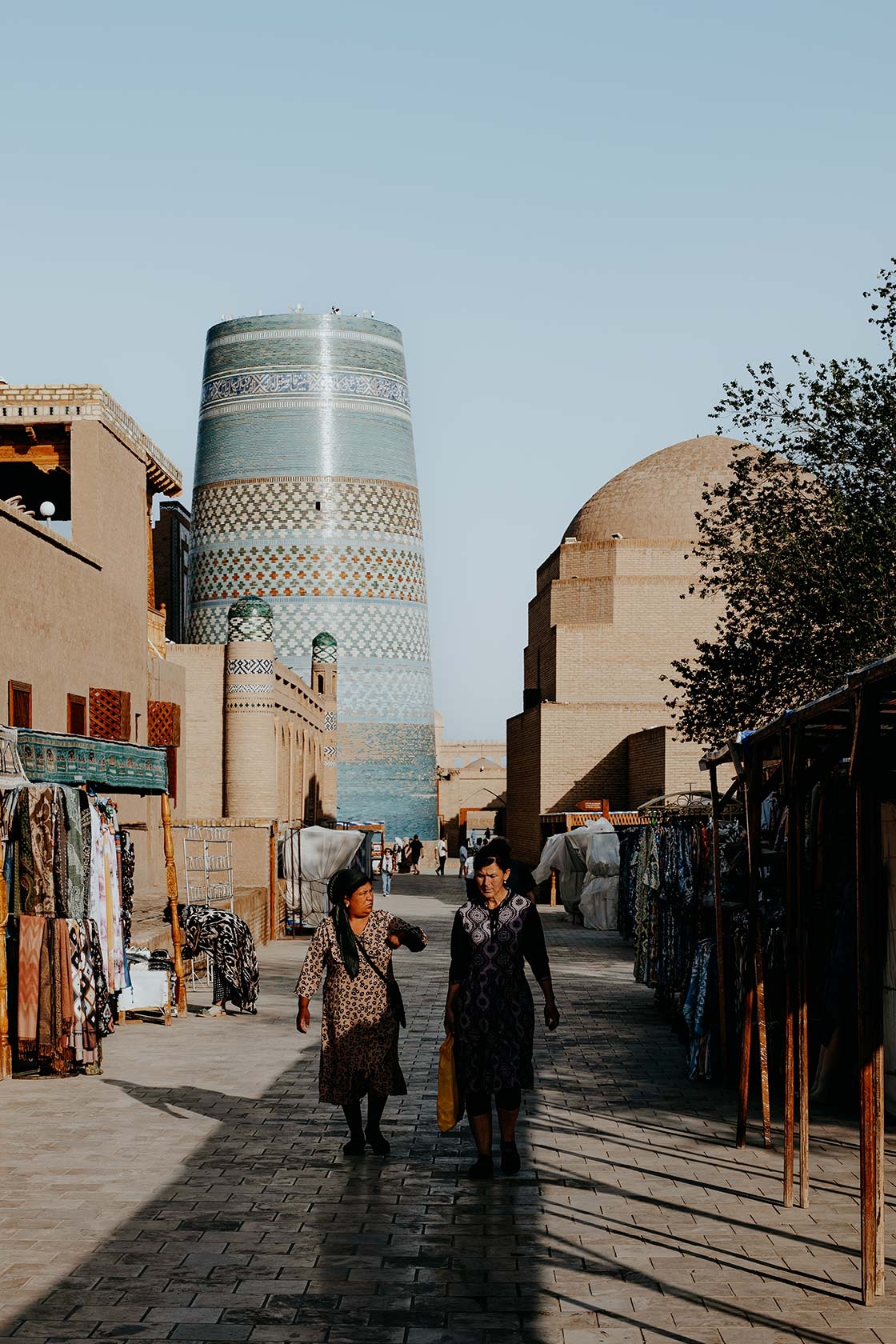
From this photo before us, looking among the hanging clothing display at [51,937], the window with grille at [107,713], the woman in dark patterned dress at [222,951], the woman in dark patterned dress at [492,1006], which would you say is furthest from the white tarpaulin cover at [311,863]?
the woman in dark patterned dress at [492,1006]

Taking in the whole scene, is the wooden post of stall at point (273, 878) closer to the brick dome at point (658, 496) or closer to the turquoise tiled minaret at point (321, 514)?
the brick dome at point (658, 496)

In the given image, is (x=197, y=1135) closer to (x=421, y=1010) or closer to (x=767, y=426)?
(x=421, y=1010)

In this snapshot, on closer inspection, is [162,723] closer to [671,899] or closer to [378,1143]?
[671,899]

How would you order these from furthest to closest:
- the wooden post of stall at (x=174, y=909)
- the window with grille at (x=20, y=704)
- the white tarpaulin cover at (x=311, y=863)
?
1. the white tarpaulin cover at (x=311, y=863)
2. the window with grille at (x=20, y=704)
3. the wooden post of stall at (x=174, y=909)

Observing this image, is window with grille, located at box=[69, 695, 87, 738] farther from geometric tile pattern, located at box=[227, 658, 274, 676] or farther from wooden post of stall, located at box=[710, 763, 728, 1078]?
geometric tile pattern, located at box=[227, 658, 274, 676]

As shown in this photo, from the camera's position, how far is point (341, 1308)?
4.75 meters

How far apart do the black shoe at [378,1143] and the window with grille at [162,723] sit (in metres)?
13.1

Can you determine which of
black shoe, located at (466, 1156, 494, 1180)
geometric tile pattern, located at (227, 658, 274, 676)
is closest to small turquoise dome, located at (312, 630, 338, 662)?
geometric tile pattern, located at (227, 658, 274, 676)

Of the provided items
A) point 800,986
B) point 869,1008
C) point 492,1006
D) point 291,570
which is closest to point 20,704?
point 492,1006

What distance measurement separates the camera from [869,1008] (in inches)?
191

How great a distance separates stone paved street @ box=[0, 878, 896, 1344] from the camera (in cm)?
465

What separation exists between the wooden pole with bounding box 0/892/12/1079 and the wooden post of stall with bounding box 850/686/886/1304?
528cm

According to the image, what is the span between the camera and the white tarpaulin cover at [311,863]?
22.5 metres

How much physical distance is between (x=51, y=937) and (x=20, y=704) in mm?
5393
